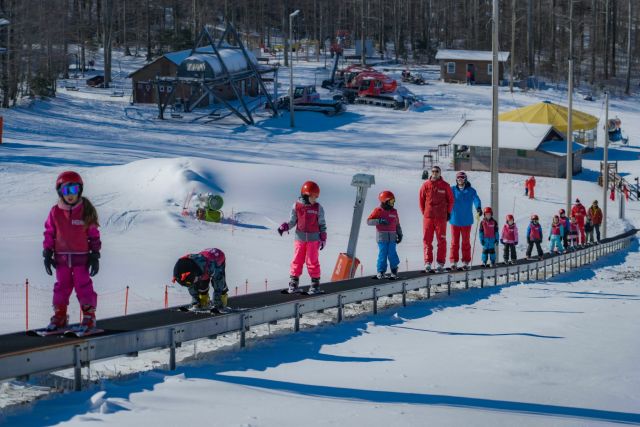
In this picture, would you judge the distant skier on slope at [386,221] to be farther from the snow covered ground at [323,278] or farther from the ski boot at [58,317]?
the ski boot at [58,317]

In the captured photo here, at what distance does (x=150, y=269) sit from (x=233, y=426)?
52.1 feet

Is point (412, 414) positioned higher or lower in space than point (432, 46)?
lower

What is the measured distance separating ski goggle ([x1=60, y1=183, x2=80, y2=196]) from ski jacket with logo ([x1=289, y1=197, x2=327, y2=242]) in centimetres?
404

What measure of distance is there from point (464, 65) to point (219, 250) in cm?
7121

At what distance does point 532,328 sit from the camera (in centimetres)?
1268

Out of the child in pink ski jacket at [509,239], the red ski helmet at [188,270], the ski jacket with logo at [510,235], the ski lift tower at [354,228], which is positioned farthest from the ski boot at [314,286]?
the ski jacket with logo at [510,235]

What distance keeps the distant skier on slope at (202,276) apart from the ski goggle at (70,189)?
6.02 feet

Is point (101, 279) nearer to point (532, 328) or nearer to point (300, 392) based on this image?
point (532, 328)

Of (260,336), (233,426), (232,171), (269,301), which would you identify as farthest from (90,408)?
(232,171)

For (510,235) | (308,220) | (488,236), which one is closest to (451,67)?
(510,235)

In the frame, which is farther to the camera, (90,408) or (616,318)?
(616,318)

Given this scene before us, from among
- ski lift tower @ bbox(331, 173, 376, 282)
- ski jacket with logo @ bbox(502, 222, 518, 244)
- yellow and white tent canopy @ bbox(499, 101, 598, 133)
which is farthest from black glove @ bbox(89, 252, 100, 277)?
yellow and white tent canopy @ bbox(499, 101, 598, 133)

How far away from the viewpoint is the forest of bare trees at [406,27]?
86500 millimetres

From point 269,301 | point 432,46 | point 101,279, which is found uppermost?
point 432,46
